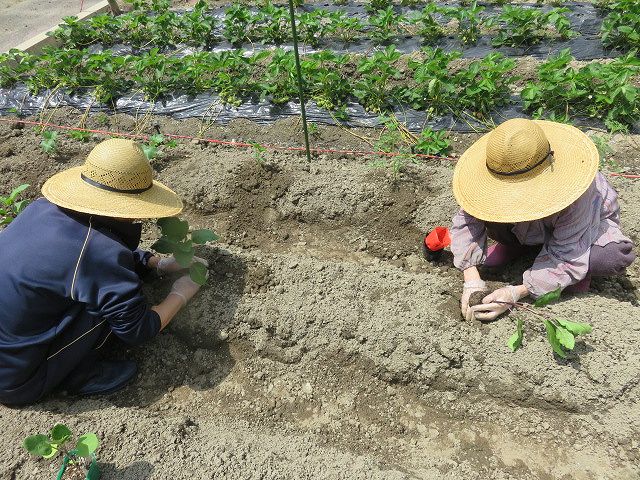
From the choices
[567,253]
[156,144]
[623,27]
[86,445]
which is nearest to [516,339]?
[567,253]

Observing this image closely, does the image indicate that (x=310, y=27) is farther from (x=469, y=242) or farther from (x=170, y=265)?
(x=469, y=242)

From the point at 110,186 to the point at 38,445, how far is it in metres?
0.99

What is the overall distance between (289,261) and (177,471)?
1156 mm

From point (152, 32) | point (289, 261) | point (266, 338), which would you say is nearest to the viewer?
point (266, 338)

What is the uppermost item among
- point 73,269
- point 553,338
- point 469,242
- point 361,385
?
point 73,269

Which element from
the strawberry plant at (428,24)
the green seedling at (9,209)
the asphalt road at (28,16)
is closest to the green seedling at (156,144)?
the green seedling at (9,209)

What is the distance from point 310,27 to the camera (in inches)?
189

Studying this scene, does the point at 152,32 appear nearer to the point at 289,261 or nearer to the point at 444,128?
the point at 444,128

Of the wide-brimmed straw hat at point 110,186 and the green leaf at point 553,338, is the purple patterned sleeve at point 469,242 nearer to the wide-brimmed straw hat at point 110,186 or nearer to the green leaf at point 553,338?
the green leaf at point 553,338

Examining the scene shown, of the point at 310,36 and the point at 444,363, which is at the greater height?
the point at 310,36

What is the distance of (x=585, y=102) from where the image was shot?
3.68 m

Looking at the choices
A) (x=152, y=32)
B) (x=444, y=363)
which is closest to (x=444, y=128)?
(x=444, y=363)

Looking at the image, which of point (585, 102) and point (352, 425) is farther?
point (585, 102)

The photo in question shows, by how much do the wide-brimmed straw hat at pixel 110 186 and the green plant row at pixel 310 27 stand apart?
3.35 metres
